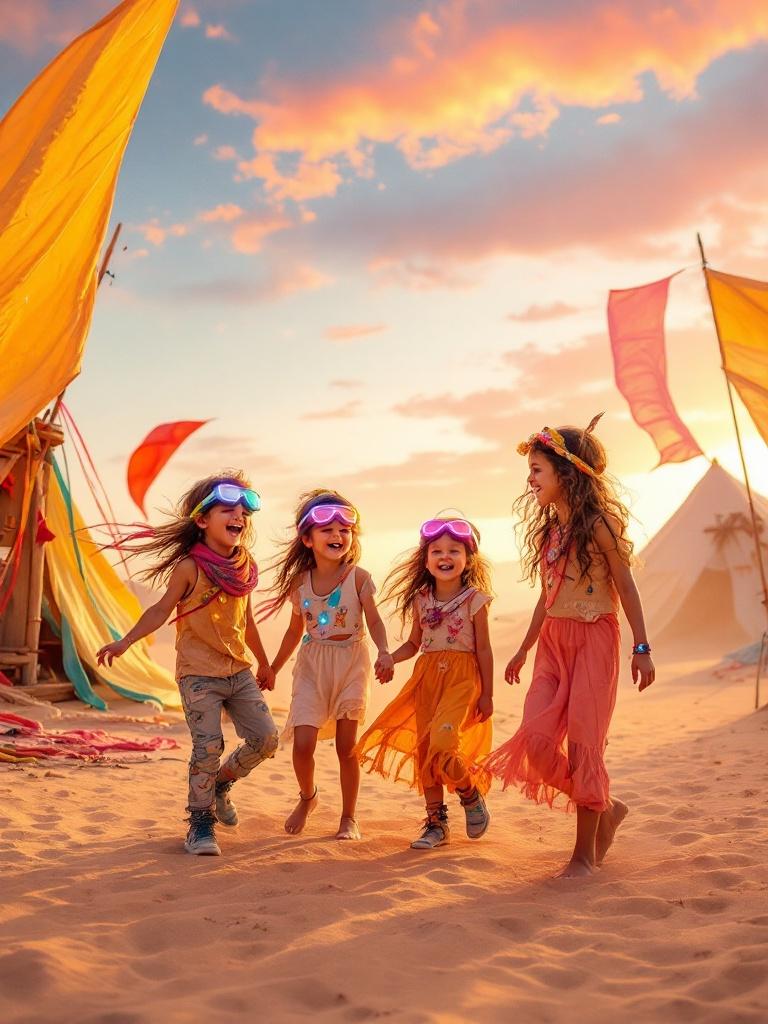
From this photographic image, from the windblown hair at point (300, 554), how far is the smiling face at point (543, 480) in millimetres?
927

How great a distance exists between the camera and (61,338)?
6133 millimetres

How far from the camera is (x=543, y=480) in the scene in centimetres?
404

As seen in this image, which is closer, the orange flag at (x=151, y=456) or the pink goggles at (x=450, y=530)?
the pink goggles at (x=450, y=530)

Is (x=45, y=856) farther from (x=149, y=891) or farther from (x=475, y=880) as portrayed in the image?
(x=475, y=880)

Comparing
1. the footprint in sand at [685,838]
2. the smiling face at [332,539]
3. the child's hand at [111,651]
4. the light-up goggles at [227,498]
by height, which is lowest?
the footprint in sand at [685,838]

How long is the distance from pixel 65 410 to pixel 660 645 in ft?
38.3

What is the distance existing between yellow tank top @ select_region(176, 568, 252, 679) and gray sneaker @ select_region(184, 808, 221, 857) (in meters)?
0.59

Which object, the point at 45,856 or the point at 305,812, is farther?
the point at 305,812

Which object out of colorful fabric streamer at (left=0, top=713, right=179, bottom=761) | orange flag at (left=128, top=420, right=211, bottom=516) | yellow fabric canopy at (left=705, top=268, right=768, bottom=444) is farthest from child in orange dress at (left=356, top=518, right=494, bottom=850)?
orange flag at (left=128, top=420, right=211, bottom=516)

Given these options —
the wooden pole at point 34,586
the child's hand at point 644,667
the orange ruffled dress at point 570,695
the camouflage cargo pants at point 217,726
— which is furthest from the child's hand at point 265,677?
the wooden pole at point 34,586

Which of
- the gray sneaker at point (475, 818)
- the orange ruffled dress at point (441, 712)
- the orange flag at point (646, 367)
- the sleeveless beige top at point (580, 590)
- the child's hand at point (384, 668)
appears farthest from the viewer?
the orange flag at point (646, 367)

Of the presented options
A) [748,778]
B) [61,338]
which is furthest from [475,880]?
[61,338]

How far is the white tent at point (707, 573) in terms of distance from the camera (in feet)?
56.9

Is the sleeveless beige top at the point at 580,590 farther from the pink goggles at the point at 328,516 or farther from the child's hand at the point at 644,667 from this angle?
the pink goggles at the point at 328,516
